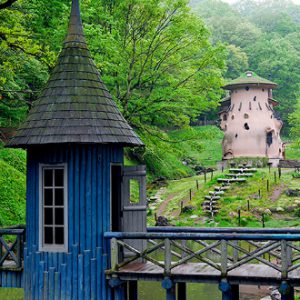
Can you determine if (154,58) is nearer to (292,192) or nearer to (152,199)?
(152,199)

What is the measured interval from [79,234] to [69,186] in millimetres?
978

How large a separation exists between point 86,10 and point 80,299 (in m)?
16.1

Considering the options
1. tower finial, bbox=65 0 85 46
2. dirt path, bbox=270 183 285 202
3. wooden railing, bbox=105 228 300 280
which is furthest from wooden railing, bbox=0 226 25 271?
dirt path, bbox=270 183 285 202

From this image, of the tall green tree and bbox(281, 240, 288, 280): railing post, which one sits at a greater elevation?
the tall green tree

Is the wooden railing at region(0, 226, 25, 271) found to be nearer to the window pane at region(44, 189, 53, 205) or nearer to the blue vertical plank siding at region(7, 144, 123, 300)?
the blue vertical plank siding at region(7, 144, 123, 300)

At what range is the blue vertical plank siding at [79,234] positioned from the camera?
11828 millimetres

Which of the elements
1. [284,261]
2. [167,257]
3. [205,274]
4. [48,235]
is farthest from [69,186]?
[284,261]

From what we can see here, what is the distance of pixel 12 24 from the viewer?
67.1 feet

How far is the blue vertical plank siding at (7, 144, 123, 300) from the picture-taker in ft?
38.8

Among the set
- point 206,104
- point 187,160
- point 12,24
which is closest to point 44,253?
point 12,24

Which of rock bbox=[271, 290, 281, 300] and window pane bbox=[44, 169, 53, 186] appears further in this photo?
rock bbox=[271, 290, 281, 300]

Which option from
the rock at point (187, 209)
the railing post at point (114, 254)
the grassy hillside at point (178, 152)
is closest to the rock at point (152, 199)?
the grassy hillside at point (178, 152)

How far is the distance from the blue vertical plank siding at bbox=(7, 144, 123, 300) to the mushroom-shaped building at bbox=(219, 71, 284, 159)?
40.6 metres

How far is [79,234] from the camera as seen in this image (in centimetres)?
1186
